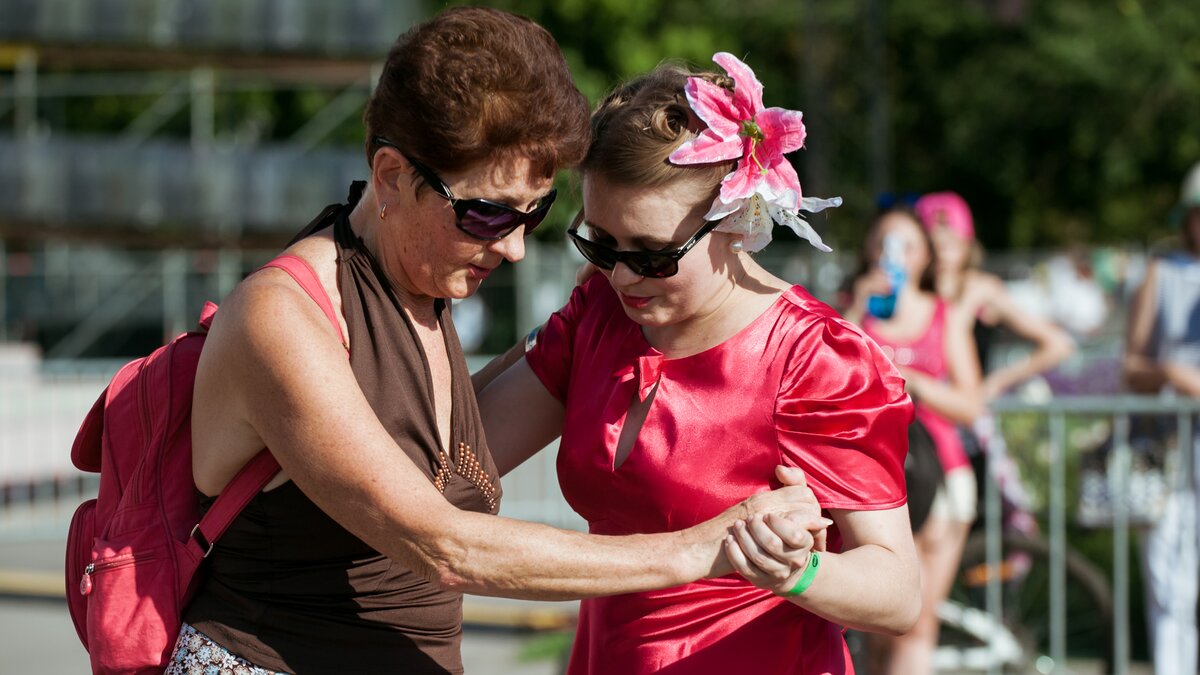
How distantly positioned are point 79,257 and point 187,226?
179cm

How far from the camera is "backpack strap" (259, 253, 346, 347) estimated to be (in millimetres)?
2232

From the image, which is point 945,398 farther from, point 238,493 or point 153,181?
point 153,181

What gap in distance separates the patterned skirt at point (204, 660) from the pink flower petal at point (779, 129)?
126cm

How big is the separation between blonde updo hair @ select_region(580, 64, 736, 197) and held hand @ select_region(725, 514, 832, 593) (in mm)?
618

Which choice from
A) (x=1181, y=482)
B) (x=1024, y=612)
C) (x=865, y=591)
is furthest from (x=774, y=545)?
(x=1024, y=612)

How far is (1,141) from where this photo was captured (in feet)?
69.9

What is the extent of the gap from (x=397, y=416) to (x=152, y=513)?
441 millimetres

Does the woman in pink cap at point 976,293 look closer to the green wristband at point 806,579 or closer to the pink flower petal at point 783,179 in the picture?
the pink flower petal at point 783,179

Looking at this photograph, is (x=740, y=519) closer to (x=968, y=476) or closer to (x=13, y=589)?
(x=968, y=476)

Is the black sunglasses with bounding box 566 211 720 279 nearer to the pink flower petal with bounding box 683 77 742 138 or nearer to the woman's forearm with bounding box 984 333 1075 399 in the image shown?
the pink flower petal with bounding box 683 77 742 138

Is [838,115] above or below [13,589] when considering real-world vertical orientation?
above

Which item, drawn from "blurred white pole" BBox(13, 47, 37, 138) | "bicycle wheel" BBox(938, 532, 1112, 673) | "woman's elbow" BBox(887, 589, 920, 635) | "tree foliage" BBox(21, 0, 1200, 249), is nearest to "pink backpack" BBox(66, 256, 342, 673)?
"woman's elbow" BBox(887, 589, 920, 635)

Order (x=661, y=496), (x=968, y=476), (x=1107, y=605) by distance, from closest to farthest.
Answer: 1. (x=661, y=496)
2. (x=968, y=476)
3. (x=1107, y=605)

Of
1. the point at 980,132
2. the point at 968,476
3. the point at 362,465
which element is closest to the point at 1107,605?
the point at 968,476
